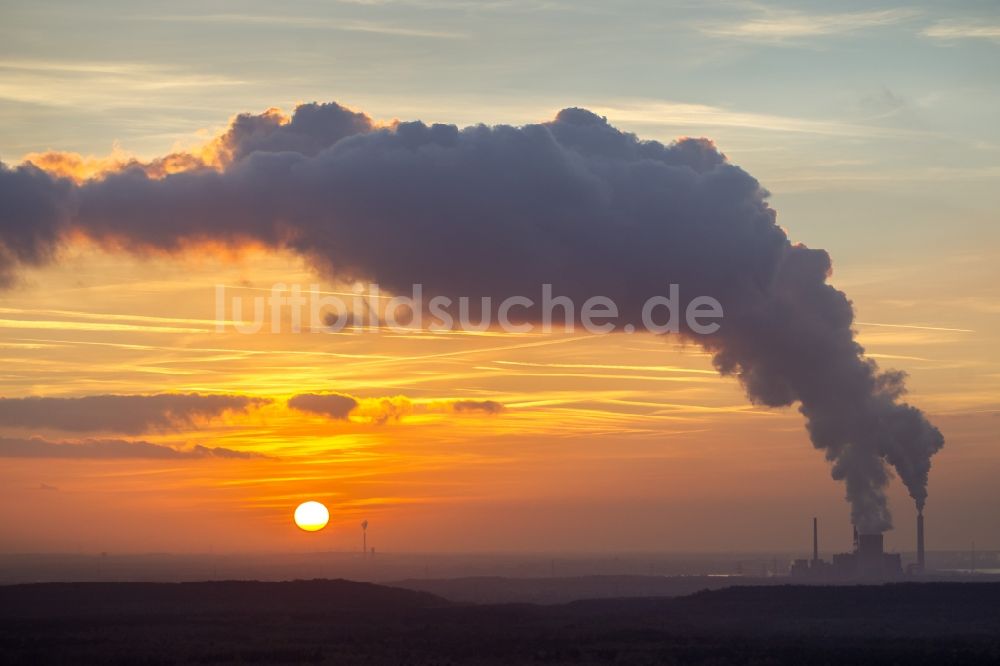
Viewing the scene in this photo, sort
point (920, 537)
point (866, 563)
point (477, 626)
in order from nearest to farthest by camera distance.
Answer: point (477, 626), point (866, 563), point (920, 537)

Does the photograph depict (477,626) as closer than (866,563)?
Yes

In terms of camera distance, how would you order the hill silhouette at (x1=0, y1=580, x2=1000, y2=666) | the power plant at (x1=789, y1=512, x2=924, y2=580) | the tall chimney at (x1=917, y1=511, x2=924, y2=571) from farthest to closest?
the tall chimney at (x1=917, y1=511, x2=924, y2=571), the power plant at (x1=789, y1=512, x2=924, y2=580), the hill silhouette at (x1=0, y1=580, x2=1000, y2=666)

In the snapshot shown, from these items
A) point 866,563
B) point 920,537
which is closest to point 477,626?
point 866,563

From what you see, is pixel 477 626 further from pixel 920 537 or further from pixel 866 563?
pixel 920 537

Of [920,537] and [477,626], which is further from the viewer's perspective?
[920,537]

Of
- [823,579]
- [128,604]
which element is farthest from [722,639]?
[823,579]

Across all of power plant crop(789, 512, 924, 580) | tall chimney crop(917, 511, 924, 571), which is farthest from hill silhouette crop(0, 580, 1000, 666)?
tall chimney crop(917, 511, 924, 571)

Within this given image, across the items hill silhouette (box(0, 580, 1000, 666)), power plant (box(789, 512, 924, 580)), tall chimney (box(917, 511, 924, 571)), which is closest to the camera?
hill silhouette (box(0, 580, 1000, 666))

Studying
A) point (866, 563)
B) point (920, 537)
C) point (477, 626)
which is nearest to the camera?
point (477, 626)

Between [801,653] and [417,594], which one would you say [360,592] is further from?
[801,653]

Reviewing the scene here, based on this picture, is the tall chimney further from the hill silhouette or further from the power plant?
the hill silhouette

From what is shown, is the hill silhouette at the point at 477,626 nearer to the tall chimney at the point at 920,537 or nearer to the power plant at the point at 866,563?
the power plant at the point at 866,563

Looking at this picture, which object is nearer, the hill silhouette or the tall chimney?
the hill silhouette
